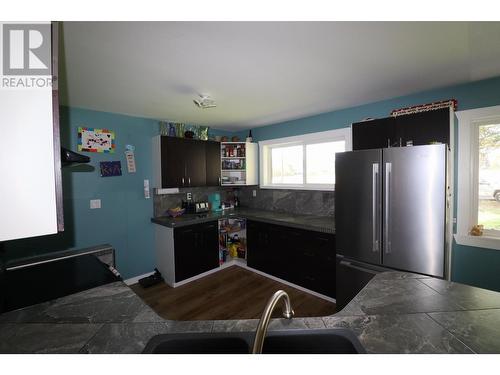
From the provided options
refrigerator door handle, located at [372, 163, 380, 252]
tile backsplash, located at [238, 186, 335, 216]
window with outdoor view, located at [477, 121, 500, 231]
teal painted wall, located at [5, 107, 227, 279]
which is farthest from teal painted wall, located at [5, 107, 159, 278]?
window with outdoor view, located at [477, 121, 500, 231]

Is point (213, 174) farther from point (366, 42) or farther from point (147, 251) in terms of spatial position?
point (366, 42)

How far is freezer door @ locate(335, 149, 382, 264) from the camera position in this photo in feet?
6.43

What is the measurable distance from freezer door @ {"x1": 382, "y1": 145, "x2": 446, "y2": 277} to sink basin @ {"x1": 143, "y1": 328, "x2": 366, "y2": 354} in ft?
4.86

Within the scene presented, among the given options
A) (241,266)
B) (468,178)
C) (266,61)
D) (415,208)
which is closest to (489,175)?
(468,178)

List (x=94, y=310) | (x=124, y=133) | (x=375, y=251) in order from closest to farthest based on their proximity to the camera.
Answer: (x=94, y=310), (x=375, y=251), (x=124, y=133)

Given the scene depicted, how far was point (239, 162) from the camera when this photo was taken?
3.85 meters

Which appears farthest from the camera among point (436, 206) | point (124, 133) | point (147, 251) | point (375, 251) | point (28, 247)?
point (147, 251)

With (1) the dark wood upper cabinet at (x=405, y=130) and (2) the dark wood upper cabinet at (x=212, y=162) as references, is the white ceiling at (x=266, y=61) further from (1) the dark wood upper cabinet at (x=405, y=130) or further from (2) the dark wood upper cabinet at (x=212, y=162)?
(2) the dark wood upper cabinet at (x=212, y=162)

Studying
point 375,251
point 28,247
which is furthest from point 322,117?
point 28,247

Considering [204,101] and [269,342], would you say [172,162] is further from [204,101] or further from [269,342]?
[269,342]

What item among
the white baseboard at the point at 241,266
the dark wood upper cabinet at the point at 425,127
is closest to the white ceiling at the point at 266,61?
the dark wood upper cabinet at the point at 425,127

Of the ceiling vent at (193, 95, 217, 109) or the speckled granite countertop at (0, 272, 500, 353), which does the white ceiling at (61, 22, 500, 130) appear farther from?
the speckled granite countertop at (0, 272, 500, 353)

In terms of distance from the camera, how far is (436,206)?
1.73 meters

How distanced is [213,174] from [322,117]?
1.96m
